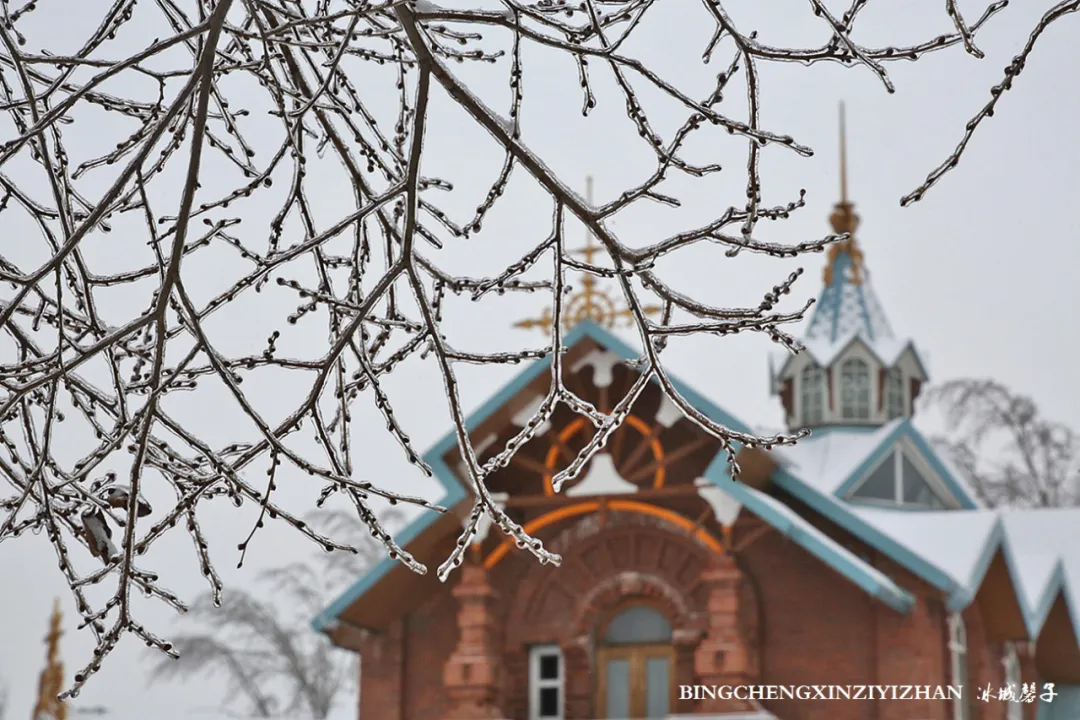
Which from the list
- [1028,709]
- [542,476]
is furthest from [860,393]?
[542,476]

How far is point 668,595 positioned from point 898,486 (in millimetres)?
5823

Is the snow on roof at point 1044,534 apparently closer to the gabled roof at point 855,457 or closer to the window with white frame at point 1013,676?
the gabled roof at point 855,457

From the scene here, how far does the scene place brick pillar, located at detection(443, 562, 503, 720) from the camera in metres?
15.1

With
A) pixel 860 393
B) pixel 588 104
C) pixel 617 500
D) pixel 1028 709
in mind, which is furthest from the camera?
pixel 860 393

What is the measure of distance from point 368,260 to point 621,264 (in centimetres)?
125

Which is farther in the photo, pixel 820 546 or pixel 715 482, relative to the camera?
pixel 715 482

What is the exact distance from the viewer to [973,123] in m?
4.16

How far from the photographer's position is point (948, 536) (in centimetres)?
1568

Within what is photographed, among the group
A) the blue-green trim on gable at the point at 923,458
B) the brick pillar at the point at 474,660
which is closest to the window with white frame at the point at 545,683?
the brick pillar at the point at 474,660

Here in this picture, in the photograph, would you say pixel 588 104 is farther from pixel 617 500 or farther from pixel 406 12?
pixel 617 500

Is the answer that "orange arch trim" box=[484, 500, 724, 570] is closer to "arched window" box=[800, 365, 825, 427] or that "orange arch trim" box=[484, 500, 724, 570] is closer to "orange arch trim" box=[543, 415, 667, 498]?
"orange arch trim" box=[543, 415, 667, 498]

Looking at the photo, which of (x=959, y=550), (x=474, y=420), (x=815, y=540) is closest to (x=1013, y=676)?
(x=959, y=550)

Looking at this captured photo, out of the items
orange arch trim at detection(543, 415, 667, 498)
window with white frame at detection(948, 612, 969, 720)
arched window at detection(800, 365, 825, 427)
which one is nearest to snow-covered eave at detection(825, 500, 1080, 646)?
window with white frame at detection(948, 612, 969, 720)

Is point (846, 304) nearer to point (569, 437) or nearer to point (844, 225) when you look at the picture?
point (844, 225)
